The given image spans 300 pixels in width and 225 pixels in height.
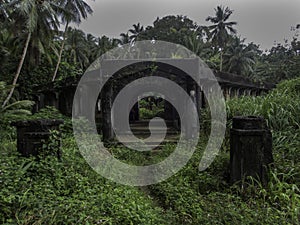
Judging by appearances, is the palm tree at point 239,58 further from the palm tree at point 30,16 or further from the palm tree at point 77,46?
the palm tree at point 30,16

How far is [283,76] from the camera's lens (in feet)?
61.5

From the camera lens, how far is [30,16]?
1258 centimetres

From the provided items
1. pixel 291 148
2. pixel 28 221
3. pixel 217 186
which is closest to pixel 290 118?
pixel 291 148

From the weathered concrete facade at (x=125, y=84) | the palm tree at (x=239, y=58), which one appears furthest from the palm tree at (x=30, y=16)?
the palm tree at (x=239, y=58)

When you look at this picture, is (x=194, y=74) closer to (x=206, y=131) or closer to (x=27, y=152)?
(x=206, y=131)

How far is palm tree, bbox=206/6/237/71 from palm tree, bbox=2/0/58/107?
22.0 m

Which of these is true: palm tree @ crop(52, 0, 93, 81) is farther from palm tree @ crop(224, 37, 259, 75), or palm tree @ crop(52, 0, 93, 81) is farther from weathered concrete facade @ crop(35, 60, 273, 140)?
palm tree @ crop(224, 37, 259, 75)

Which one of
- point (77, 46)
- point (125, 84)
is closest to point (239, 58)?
point (77, 46)

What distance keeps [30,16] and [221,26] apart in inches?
971

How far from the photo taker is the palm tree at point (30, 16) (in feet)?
41.1

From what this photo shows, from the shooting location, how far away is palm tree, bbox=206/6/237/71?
108 ft

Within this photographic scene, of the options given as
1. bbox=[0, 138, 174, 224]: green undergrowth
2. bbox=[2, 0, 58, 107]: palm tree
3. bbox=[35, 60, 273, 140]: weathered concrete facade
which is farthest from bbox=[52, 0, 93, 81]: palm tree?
bbox=[0, 138, 174, 224]: green undergrowth

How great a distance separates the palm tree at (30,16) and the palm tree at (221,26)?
22012 mm

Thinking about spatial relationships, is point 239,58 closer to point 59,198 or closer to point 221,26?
point 221,26
